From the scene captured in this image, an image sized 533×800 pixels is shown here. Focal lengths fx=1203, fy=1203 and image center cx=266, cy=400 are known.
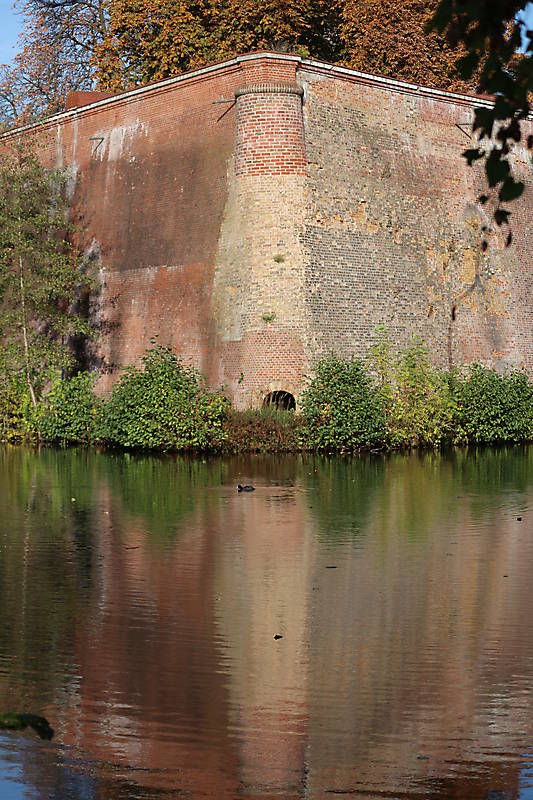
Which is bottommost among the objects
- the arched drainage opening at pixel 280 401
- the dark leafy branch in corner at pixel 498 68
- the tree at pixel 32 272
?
the arched drainage opening at pixel 280 401

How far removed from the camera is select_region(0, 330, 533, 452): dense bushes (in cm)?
2362

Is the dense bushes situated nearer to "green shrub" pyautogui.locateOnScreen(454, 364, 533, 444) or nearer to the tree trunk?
"green shrub" pyautogui.locateOnScreen(454, 364, 533, 444)

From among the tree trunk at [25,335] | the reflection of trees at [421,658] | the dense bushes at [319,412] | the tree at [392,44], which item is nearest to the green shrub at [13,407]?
the dense bushes at [319,412]

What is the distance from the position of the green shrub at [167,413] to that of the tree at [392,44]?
15586 millimetres

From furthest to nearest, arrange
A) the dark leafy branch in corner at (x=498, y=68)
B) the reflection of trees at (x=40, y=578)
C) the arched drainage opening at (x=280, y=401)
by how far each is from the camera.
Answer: the arched drainage opening at (x=280, y=401)
the reflection of trees at (x=40, y=578)
the dark leafy branch in corner at (x=498, y=68)

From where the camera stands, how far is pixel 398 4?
121ft

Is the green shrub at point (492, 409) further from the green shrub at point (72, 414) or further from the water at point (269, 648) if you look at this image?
the water at point (269, 648)

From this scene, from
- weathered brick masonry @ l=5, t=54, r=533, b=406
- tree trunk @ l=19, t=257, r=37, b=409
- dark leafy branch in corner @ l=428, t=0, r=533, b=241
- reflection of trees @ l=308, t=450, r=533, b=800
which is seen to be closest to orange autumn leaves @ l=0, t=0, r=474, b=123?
weathered brick masonry @ l=5, t=54, r=533, b=406

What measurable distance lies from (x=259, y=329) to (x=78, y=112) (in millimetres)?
9292

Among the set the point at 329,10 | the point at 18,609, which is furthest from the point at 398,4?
the point at 18,609

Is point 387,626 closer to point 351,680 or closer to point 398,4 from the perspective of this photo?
point 351,680

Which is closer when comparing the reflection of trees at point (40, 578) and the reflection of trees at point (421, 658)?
the reflection of trees at point (421, 658)

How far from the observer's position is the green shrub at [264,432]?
23500 millimetres

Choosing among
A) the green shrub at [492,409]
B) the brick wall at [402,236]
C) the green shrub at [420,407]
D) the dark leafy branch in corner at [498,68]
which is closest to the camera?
the dark leafy branch in corner at [498,68]
